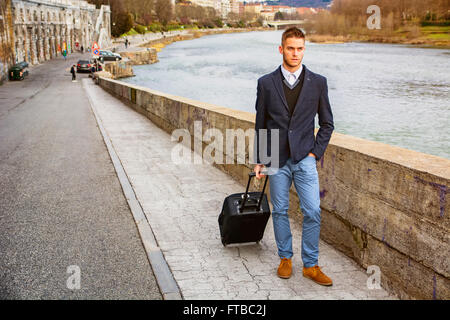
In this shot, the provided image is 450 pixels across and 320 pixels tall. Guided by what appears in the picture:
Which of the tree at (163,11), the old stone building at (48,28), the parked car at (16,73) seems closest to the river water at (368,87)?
the old stone building at (48,28)

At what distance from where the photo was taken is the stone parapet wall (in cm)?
331

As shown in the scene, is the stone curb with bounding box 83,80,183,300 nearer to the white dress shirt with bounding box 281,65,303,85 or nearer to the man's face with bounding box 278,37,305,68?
the white dress shirt with bounding box 281,65,303,85

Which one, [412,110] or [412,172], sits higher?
[412,172]

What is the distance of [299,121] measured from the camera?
12.4 ft

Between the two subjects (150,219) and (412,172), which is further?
(150,219)

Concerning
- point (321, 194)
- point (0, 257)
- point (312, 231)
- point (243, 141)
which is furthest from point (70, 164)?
point (312, 231)

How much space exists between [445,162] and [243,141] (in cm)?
370

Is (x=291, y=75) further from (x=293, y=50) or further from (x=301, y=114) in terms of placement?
(x=301, y=114)

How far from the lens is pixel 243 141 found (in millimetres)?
7066

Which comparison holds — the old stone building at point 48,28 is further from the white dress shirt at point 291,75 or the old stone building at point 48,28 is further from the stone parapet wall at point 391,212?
the white dress shirt at point 291,75

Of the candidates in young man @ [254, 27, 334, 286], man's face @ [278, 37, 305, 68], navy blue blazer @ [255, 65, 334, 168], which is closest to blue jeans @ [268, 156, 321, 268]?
young man @ [254, 27, 334, 286]

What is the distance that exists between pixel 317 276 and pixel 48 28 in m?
66.8

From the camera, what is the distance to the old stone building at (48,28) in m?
44.7
